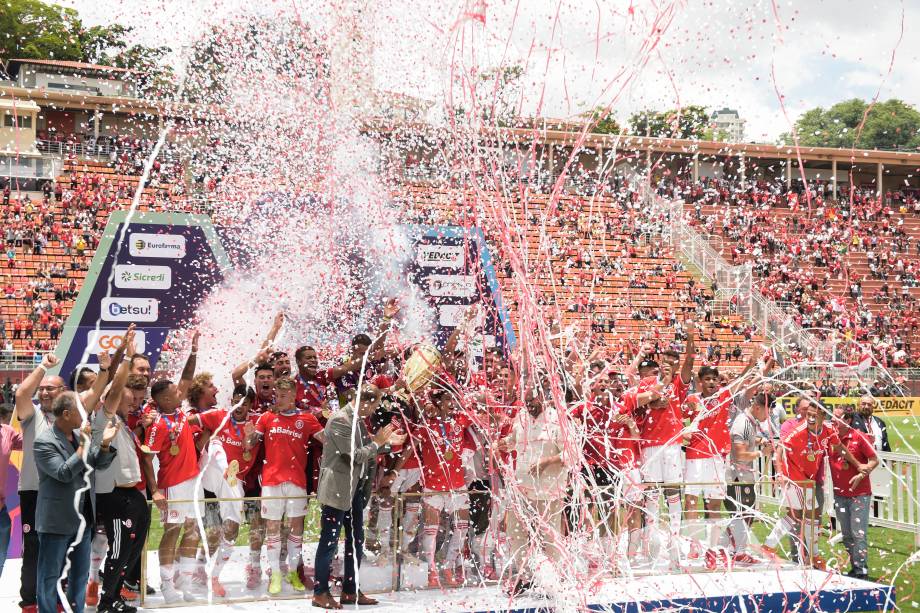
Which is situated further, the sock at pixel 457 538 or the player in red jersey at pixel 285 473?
the sock at pixel 457 538

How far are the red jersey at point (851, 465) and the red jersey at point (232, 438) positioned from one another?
4.96 meters

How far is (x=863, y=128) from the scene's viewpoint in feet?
97.4

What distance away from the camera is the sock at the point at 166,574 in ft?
19.9

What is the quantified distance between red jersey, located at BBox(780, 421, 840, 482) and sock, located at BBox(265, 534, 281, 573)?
4.32 meters

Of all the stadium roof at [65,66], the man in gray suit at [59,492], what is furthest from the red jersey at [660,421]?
the stadium roof at [65,66]

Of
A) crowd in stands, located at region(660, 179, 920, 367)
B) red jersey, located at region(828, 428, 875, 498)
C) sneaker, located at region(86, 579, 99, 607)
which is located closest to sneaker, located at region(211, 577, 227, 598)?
sneaker, located at region(86, 579, 99, 607)

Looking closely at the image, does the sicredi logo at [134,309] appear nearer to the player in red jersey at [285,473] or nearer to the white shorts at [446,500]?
the player in red jersey at [285,473]

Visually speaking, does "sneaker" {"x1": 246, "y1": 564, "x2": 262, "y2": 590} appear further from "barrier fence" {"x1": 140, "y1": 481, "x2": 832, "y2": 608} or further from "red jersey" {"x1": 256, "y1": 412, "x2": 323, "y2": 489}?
"red jersey" {"x1": 256, "y1": 412, "x2": 323, "y2": 489}

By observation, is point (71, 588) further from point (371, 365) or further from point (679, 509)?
point (679, 509)

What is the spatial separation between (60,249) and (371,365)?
15322mm

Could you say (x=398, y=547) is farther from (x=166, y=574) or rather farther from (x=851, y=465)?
(x=851, y=465)

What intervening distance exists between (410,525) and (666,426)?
2.30 meters

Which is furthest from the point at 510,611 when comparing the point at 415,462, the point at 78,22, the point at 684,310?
the point at 78,22

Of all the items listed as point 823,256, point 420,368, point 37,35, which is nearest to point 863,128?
point 823,256
